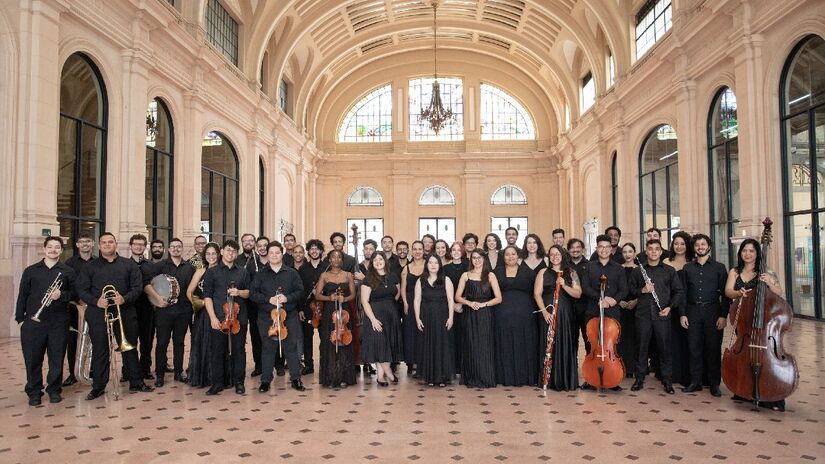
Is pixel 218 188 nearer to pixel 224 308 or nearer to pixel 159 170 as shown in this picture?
pixel 159 170

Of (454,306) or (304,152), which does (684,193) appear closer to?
(454,306)

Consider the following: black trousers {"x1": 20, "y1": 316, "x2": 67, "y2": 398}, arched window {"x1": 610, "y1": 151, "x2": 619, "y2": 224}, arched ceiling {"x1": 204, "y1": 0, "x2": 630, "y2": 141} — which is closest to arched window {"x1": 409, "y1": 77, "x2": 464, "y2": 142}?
arched ceiling {"x1": 204, "y1": 0, "x2": 630, "y2": 141}

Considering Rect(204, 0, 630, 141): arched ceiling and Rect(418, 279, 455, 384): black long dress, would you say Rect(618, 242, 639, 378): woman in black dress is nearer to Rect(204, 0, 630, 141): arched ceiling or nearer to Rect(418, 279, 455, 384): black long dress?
Rect(418, 279, 455, 384): black long dress

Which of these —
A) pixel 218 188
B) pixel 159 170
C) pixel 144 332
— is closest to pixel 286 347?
pixel 144 332

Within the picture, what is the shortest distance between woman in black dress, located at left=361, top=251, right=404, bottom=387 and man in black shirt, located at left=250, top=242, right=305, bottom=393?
0.75 m

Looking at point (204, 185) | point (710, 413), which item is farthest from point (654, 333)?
point (204, 185)

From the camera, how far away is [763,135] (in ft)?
36.6

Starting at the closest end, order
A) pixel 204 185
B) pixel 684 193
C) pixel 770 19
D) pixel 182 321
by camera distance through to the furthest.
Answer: pixel 182 321 < pixel 770 19 < pixel 684 193 < pixel 204 185

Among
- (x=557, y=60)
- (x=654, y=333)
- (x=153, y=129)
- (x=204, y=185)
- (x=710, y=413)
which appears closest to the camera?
(x=710, y=413)

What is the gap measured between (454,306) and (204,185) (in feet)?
37.5

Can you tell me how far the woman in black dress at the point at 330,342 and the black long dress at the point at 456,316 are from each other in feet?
3.73

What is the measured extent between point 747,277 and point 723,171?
8786 millimetres

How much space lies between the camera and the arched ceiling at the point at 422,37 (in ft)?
59.8

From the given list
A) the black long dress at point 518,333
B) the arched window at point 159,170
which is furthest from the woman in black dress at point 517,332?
the arched window at point 159,170
